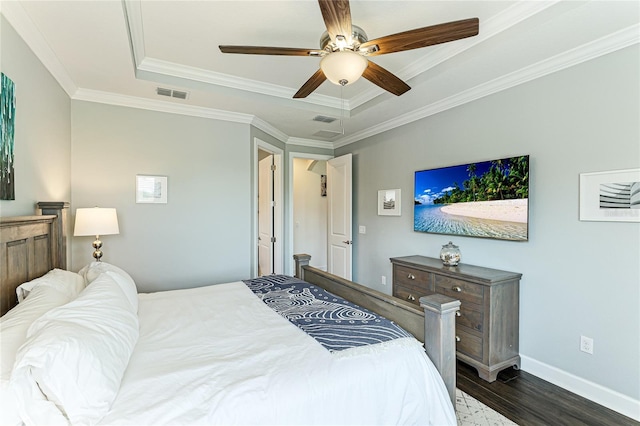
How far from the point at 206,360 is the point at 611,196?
2.73m

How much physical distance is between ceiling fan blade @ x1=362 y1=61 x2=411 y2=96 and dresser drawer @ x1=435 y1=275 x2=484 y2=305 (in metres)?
1.68

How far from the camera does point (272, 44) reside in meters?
2.51

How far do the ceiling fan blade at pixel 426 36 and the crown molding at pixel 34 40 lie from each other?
2008mm

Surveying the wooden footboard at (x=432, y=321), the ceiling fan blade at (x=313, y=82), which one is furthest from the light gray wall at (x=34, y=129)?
the wooden footboard at (x=432, y=321)

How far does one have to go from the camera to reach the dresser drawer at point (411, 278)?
2992 millimetres

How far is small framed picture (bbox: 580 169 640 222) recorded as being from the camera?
6.68 ft

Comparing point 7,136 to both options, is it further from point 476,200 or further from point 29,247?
point 476,200

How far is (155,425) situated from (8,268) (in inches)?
52.4

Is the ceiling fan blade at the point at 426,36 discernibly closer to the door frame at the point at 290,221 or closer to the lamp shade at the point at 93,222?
the lamp shade at the point at 93,222

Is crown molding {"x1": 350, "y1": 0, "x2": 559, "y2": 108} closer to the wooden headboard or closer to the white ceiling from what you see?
the white ceiling

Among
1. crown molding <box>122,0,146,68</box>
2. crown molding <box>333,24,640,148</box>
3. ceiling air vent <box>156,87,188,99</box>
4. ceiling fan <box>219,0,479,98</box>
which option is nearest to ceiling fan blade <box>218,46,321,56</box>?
ceiling fan <box>219,0,479,98</box>

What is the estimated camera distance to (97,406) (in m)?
1.04

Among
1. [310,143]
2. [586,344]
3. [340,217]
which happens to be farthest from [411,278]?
[310,143]

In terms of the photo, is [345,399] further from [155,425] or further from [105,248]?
[105,248]
